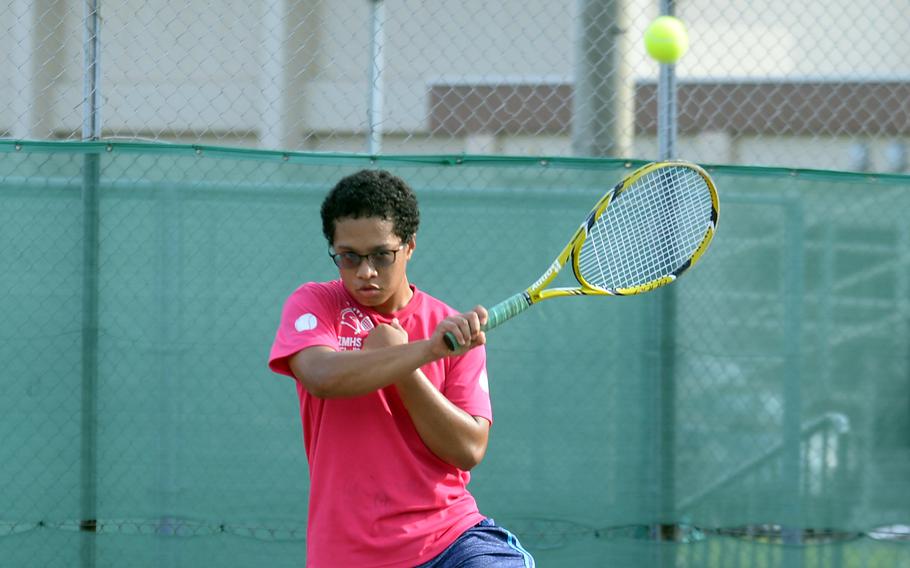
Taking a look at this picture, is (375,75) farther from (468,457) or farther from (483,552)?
(483,552)

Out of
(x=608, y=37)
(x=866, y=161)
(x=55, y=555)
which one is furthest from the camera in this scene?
(x=866, y=161)

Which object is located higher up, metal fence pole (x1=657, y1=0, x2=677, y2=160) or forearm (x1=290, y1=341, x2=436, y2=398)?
metal fence pole (x1=657, y1=0, x2=677, y2=160)

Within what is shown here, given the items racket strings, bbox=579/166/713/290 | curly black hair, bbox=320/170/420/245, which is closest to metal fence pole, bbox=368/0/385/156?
racket strings, bbox=579/166/713/290

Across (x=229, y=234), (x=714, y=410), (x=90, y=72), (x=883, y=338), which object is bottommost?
(x=714, y=410)

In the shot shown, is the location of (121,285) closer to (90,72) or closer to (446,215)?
(90,72)

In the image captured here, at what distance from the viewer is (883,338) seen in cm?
475

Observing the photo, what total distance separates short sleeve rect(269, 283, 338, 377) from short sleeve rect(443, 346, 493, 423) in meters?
0.32

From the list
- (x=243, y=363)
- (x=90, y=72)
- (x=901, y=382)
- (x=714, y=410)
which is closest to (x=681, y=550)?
(x=714, y=410)

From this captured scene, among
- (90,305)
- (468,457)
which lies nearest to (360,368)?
(468,457)

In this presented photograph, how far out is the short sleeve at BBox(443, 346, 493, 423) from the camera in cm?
295

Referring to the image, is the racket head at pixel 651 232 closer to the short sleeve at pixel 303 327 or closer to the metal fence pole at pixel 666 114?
the metal fence pole at pixel 666 114

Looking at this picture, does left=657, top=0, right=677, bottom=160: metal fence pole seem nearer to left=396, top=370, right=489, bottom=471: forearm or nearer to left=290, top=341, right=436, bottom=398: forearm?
left=396, top=370, right=489, bottom=471: forearm

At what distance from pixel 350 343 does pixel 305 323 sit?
0.41ft

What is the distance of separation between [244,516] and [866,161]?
6.76m
